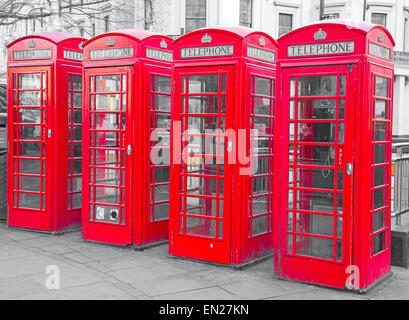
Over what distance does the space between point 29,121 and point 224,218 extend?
3932 mm

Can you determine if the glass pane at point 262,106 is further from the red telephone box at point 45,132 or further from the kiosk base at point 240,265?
the red telephone box at point 45,132

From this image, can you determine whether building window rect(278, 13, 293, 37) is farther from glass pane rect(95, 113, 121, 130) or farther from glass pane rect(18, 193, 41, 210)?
glass pane rect(95, 113, 121, 130)

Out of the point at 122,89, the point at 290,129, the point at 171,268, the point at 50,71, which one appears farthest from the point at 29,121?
the point at 290,129

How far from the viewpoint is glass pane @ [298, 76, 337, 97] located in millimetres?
5391

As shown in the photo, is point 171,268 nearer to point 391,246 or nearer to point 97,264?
point 97,264

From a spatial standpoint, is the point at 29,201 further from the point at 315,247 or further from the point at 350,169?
the point at 350,169

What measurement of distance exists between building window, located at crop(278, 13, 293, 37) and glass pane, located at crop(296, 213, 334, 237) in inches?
873

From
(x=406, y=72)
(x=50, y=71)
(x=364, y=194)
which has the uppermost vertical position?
(x=406, y=72)

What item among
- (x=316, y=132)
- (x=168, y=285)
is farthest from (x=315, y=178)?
(x=168, y=285)

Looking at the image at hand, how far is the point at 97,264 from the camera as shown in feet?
21.3

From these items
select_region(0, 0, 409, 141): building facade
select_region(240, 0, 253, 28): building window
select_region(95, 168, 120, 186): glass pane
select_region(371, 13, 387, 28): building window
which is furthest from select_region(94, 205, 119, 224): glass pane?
select_region(371, 13, 387, 28): building window

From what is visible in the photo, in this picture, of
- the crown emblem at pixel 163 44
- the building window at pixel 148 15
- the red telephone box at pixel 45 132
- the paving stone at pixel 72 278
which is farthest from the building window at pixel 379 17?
the paving stone at pixel 72 278

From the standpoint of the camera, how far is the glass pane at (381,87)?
18.0 ft
